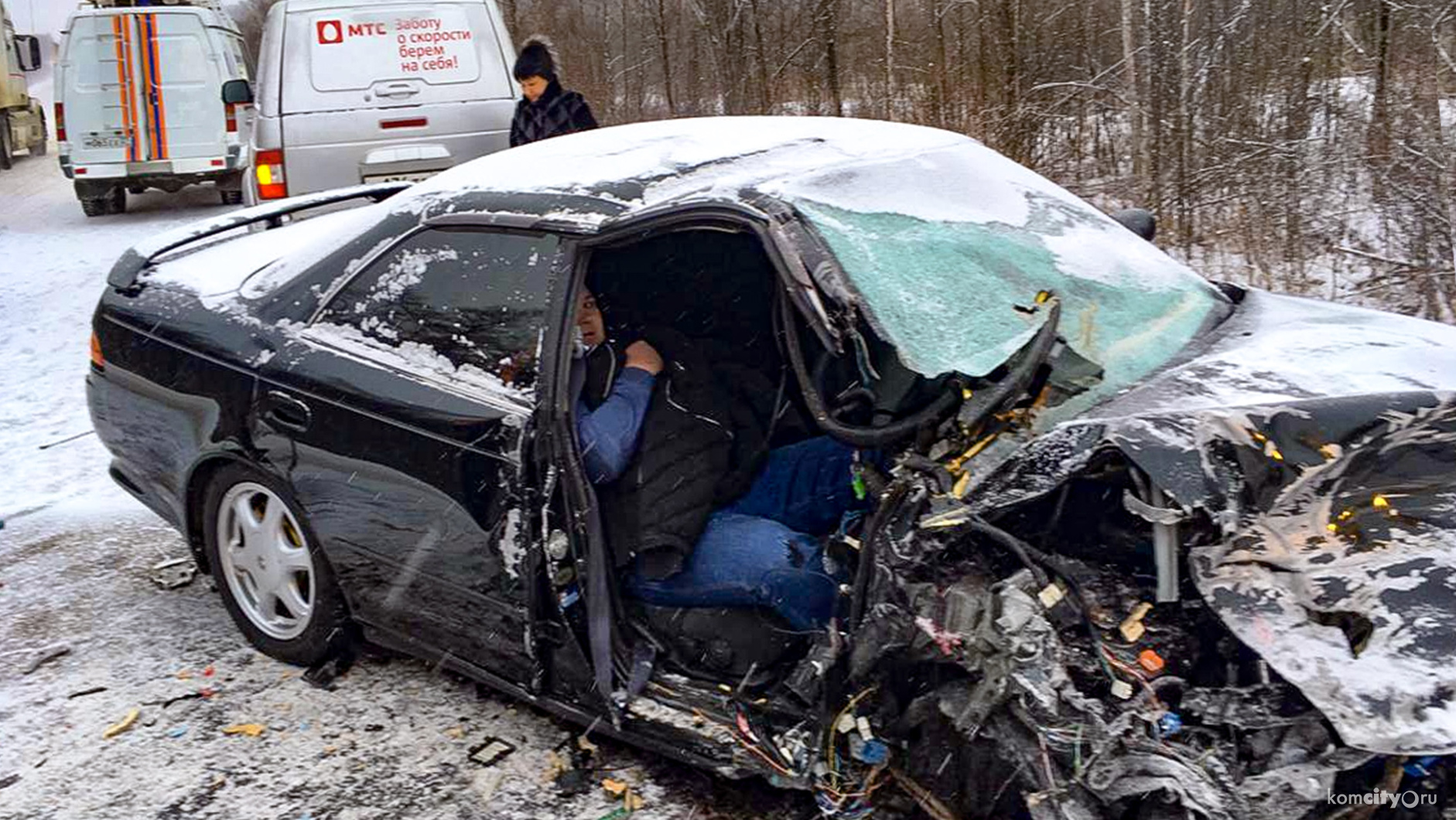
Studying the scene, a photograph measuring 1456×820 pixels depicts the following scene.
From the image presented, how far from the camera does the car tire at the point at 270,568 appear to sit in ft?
12.0

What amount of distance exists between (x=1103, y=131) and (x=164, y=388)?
711 cm

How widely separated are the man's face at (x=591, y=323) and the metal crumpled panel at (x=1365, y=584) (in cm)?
162

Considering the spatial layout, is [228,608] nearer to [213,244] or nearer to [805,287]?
[213,244]

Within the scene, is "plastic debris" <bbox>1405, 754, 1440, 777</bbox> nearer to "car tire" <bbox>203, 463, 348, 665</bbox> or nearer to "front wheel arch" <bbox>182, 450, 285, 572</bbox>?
"car tire" <bbox>203, 463, 348, 665</bbox>

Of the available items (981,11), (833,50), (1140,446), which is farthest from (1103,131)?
(1140,446)

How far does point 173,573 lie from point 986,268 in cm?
318

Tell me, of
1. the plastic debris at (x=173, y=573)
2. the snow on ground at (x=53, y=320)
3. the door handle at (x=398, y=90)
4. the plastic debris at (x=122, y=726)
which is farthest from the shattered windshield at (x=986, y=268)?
the door handle at (x=398, y=90)

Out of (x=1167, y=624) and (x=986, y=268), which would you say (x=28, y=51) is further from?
(x=1167, y=624)

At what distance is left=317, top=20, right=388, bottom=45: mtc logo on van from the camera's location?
8234mm

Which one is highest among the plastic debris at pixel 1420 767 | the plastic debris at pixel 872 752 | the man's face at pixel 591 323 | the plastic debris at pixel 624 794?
the man's face at pixel 591 323

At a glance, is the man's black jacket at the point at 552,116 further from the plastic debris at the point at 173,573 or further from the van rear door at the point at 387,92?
the plastic debris at the point at 173,573

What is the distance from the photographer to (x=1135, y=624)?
2.52 metres

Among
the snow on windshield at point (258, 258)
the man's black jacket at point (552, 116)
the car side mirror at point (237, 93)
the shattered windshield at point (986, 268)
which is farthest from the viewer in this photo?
the car side mirror at point (237, 93)

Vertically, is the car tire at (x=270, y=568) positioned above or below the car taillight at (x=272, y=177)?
below
